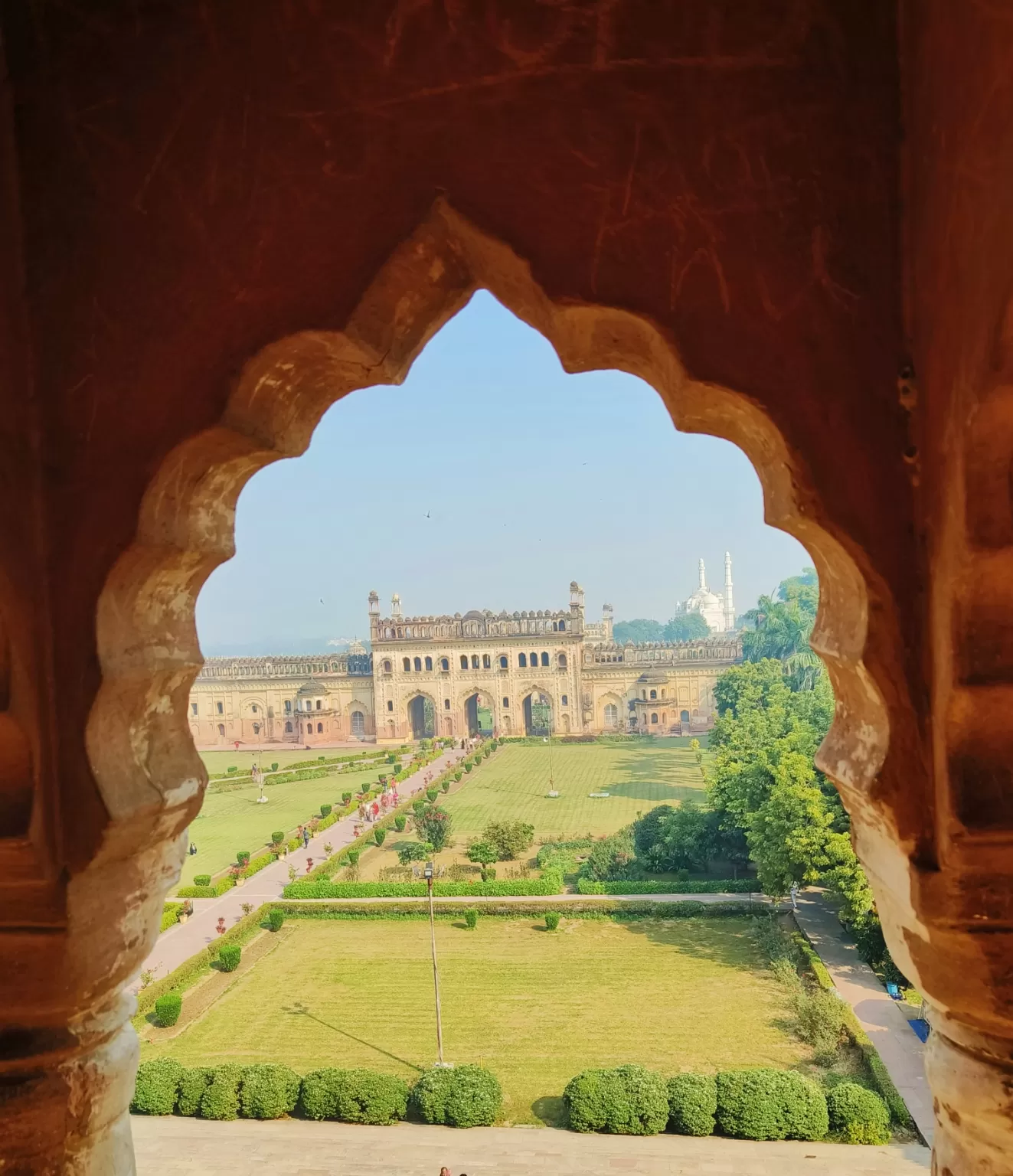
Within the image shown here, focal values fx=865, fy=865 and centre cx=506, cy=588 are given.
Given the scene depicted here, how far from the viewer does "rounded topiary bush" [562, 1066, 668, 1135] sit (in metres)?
6.62

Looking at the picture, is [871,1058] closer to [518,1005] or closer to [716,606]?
[518,1005]

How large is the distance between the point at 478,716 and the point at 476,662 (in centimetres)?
271

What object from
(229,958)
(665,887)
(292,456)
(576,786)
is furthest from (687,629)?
(292,456)

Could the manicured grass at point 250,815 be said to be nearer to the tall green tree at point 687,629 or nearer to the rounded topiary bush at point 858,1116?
the rounded topiary bush at point 858,1116

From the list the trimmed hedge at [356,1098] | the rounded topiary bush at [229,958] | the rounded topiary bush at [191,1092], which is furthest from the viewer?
the rounded topiary bush at [229,958]

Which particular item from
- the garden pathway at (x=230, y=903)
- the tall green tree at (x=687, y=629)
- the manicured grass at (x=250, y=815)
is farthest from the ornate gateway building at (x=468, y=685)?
the tall green tree at (x=687, y=629)

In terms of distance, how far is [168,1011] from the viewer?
29.6ft

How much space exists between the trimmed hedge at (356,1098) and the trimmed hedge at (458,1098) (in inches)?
7.0

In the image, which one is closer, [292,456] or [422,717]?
[292,456]

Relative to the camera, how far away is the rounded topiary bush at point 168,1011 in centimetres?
902

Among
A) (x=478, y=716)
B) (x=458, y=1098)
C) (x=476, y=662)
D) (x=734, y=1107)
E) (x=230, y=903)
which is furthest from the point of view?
(x=478, y=716)

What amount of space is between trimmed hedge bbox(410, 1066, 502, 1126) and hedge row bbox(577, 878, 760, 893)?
5535 millimetres

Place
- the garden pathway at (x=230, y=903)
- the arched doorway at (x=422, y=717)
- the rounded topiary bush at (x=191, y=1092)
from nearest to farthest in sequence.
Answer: the rounded topiary bush at (x=191, y=1092) → the garden pathway at (x=230, y=903) → the arched doorway at (x=422, y=717)

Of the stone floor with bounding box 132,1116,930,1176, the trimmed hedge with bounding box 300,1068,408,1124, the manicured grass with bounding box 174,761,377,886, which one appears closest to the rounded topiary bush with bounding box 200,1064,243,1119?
the stone floor with bounding box 132,1116,930,1176
